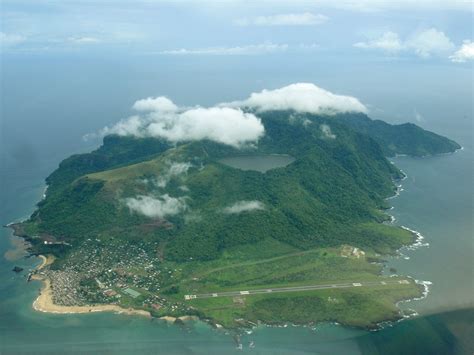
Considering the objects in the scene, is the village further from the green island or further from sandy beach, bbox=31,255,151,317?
sandy beach, bbox=31,255,151,317

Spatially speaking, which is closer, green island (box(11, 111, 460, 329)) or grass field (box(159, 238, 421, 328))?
grass field (box(159, 238, 421, 328))

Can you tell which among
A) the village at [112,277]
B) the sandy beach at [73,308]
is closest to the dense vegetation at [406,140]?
the village at [112,277]

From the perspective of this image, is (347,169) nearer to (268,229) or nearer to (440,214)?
(440,214)

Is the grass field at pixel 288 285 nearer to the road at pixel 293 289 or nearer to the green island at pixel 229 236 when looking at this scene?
the green island at pixel 229 236

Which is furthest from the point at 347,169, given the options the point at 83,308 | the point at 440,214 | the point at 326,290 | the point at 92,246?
the point at 83,308

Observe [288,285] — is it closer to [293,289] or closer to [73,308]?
[293,289]

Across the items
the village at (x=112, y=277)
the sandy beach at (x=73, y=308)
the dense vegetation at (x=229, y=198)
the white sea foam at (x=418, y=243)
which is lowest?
the sandy beach at (x=73, y=308)

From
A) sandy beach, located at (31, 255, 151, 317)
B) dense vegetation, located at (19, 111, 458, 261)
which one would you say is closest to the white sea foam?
dense vegetation, located at (19, 111, 458, 261)
